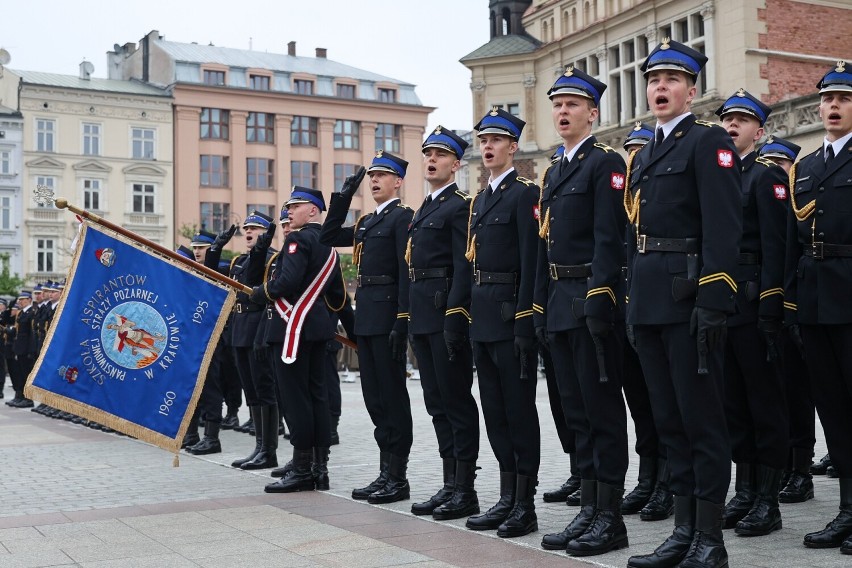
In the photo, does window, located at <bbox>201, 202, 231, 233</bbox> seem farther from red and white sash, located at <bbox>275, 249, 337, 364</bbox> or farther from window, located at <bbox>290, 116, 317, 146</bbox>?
red and white sash, located at <bbox>275, 249, 337, 364</bbox>

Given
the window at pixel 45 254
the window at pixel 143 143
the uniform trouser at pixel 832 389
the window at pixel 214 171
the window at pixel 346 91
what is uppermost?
the window at pixel 346 91

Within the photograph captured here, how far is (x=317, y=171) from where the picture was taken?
6831 cm

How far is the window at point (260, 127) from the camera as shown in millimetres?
66188

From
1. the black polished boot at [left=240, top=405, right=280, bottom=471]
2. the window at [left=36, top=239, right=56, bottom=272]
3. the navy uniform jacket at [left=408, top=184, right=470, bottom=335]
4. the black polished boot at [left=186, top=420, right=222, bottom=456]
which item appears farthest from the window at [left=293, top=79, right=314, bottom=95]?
the navy uniform jacket at [left=408, top=184, right=470, bottom=335]

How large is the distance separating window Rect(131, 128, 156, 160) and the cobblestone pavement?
173 ft

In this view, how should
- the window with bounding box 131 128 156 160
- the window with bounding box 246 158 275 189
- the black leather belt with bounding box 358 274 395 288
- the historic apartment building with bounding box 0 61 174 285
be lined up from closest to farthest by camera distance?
the black leather belt with bounding box 358 274 395 288, the historic apartment building with bounding box 0 61 174 285, the window with bounding box 131 128 156 160, the window with bounding box 246 158 275 189

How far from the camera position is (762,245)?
6613 mm

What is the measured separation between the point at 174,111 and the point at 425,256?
58.3m

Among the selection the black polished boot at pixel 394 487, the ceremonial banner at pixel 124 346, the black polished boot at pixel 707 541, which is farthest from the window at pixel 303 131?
the black polished boot at pixel 707 541

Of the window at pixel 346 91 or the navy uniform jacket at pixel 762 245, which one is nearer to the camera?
the navy uniform jacket at pixel 762 245

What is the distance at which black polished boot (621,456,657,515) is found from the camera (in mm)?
7312

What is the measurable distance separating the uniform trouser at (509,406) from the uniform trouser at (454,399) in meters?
0.31

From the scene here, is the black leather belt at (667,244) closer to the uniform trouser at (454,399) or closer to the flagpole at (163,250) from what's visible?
the uniform trouser at (454,399)

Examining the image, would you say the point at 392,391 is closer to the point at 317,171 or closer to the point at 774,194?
the point at 774,194
